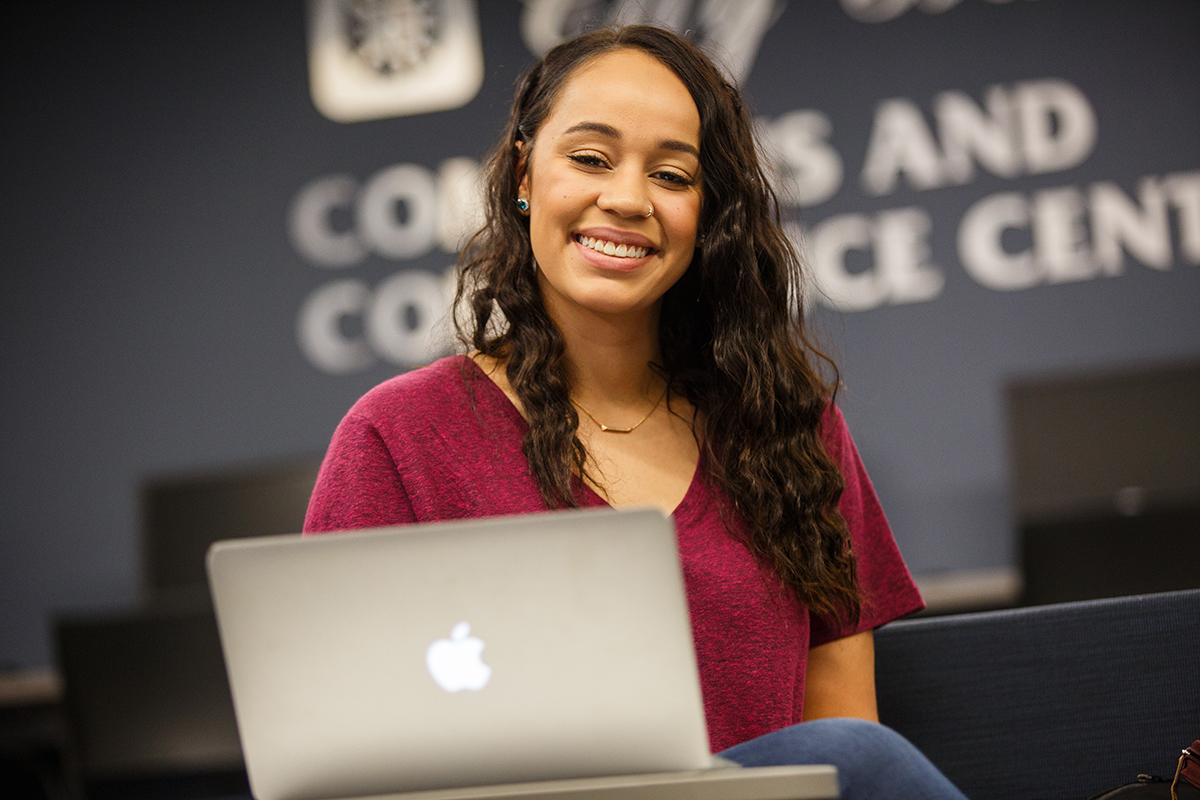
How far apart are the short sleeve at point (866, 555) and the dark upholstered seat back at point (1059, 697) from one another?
84mm

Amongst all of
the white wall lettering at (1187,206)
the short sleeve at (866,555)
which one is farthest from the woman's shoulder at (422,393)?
the white wall lettering at (1187,206)

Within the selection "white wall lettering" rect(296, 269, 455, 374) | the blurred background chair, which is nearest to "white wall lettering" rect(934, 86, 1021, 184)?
"white wall lettering" rect(296, 269, 455, 374)

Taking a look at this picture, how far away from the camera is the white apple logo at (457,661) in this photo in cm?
93

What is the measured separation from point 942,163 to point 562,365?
2576 mm

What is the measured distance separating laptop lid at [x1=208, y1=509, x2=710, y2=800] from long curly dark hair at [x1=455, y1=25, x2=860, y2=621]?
0.56 m

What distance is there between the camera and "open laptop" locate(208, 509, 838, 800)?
3.02 feet

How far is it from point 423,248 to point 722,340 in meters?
2.54

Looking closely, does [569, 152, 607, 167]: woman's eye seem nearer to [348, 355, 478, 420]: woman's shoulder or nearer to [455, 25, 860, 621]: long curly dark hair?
[455, 25, 860, 621]: long curly dark hair

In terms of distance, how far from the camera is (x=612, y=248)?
1.54 metres

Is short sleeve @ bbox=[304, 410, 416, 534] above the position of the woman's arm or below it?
above

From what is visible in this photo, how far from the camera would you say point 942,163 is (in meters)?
3.82

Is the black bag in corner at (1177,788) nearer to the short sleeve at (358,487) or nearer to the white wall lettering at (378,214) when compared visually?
the short sleeve at (358,487)

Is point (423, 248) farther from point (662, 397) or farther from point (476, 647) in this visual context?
point (476, 647)

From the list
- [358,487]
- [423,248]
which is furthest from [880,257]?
[358,487]
